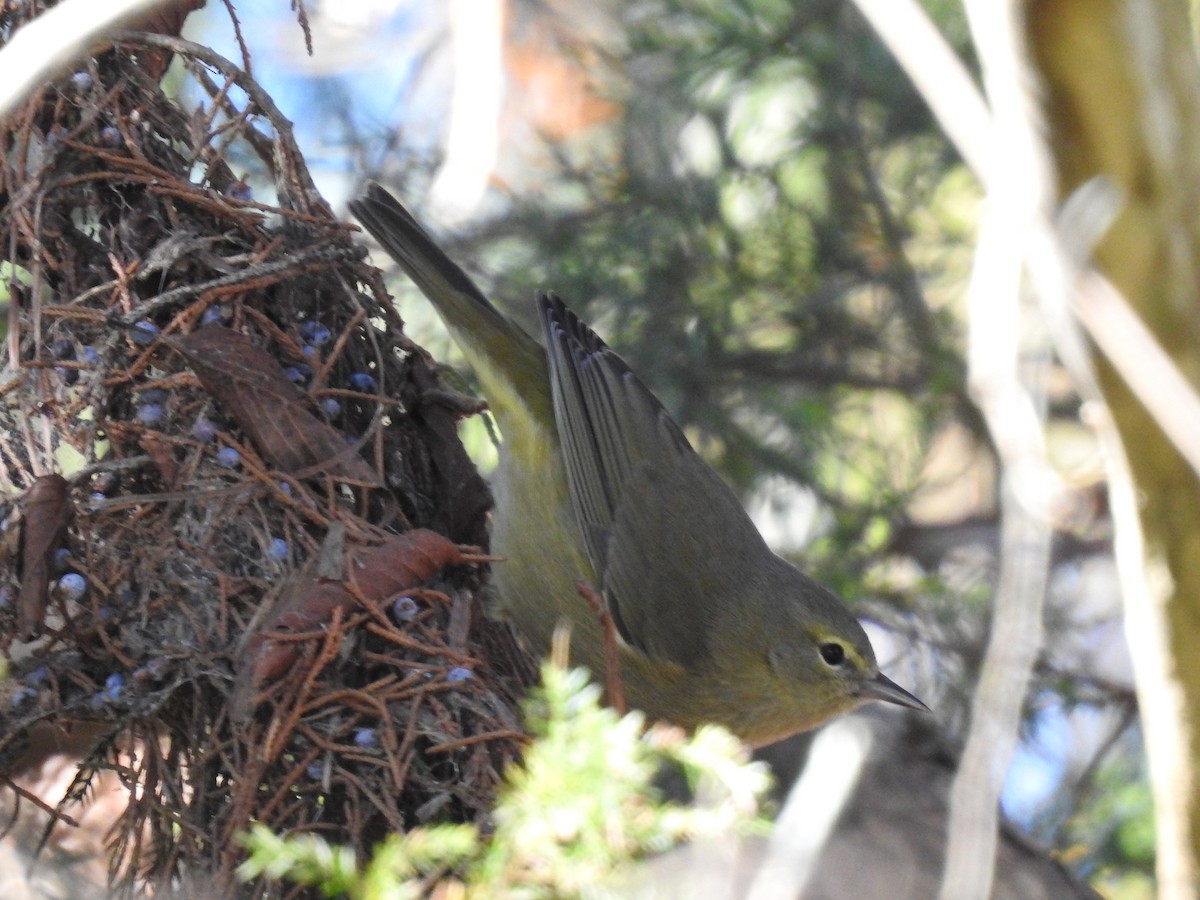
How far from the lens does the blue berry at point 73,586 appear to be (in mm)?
2727

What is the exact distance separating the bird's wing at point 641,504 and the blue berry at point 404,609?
1310mm

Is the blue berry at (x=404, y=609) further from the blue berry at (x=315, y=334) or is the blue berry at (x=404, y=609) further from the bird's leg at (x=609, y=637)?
the blue berry at (x=315, y=334)

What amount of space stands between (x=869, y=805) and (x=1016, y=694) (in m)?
1.67

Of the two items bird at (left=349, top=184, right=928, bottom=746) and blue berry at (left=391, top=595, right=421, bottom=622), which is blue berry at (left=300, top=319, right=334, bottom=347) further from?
bird at (left=349, top=184, right=928, bottom=746)

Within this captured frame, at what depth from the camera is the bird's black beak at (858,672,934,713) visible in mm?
4082

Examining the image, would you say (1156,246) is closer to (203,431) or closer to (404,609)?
(404,609)

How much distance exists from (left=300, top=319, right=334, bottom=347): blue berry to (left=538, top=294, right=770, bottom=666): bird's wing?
1.09 m

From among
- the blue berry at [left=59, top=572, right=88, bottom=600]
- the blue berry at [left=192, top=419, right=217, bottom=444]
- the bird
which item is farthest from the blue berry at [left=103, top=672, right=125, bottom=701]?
the bird

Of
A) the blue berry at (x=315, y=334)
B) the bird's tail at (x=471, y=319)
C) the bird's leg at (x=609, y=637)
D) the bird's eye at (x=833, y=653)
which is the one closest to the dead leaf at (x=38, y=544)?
the blue berry at (x=315, y=334)

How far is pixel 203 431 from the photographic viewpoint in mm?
2906

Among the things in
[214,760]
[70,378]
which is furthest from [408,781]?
[70,378]

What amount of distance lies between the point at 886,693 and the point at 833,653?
202mm

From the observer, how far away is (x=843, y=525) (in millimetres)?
4973

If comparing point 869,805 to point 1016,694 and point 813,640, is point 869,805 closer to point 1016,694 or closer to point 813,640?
point 813,640
